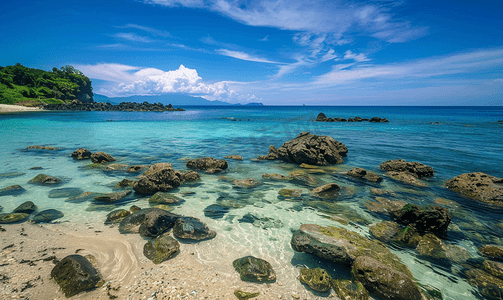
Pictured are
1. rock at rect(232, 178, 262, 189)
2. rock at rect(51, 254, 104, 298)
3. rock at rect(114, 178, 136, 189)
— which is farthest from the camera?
rock at rect(232, 178, 262, 189)

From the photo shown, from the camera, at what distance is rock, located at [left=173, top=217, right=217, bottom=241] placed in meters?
6.43

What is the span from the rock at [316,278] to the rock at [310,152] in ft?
37.2

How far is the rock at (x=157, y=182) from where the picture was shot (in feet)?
32.4

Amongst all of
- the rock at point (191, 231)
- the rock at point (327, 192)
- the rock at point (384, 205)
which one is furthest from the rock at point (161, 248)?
the rock at point (384, 205)

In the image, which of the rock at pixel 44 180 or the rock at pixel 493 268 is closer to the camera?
the rock at pixel 493 268

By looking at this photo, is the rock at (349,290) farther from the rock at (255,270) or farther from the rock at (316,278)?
the rock at (255,270)

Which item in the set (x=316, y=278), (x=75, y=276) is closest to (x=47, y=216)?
(x=75, y=276)

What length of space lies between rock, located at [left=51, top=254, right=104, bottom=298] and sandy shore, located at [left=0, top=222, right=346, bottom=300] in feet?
0.37

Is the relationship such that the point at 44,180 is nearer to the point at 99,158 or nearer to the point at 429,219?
the point at 99,158

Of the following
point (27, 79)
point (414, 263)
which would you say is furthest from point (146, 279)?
point (27, 79)

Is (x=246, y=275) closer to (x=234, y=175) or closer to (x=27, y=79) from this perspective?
(x=234, y=175)

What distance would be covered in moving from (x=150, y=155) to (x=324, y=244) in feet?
53.6

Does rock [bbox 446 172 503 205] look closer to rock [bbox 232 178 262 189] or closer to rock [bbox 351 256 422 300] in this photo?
rock [bbox 351 256 422 300]

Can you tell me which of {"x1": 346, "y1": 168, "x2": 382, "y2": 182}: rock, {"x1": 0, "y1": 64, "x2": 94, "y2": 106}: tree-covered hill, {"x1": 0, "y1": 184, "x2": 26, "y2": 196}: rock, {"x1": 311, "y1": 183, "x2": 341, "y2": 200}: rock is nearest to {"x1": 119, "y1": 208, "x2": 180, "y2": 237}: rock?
{"x1": 311, "y1": 183, "x2": 341, "y2": 200}: rock
